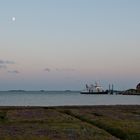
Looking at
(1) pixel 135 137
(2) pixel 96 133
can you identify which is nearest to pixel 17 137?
(2) pixel 96 133

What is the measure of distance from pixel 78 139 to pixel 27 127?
10.5m

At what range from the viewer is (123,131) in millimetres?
39000

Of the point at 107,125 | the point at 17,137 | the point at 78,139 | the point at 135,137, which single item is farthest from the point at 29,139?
the point at 107,125

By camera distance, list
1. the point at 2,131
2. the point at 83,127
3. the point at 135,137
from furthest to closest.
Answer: the point at 83,127 < the point at 2,131 < the point at 135,137

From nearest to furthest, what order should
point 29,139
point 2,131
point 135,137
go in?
point 29,139
point 135,137
point 2,131

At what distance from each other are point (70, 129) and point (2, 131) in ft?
22.5

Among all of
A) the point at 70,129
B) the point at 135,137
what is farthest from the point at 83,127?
the point at 135,137

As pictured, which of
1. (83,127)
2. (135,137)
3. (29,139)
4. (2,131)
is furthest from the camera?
(83,127)

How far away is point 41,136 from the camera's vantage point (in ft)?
116

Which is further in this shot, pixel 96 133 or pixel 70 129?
pixel 70 129

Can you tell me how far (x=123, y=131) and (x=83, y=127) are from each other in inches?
202

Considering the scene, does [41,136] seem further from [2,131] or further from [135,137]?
[135,137]

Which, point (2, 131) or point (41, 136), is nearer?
point (41, 136)

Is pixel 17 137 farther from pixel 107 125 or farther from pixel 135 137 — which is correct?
pixel 107 125
